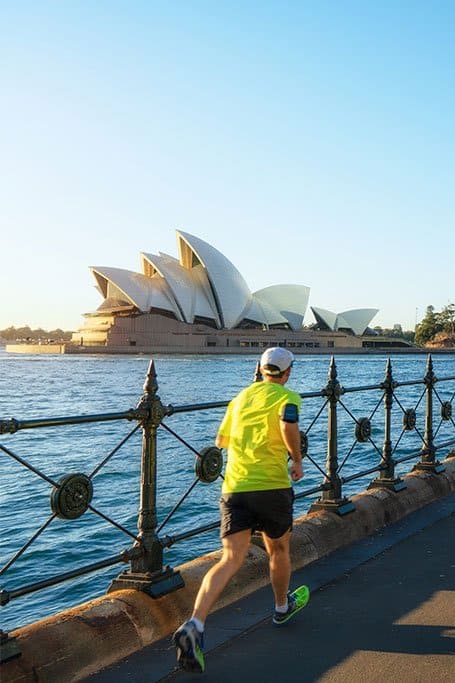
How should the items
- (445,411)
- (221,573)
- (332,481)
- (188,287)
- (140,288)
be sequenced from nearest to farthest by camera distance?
(221,573)
(332,481)
(445,411)
(188,287)
(140,288)

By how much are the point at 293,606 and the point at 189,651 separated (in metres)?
0.77

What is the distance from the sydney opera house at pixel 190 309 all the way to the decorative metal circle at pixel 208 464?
273 feet

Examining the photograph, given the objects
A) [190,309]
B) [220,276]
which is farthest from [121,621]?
[190,309]

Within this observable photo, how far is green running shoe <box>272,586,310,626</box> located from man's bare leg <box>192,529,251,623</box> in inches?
16.1

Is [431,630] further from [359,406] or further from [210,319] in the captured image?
[210,319]

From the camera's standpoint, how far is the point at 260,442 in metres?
3.28

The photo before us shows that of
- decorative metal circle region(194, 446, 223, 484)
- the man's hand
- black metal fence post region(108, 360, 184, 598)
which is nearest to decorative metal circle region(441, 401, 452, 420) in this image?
decorative metal circle region(194, 446, 223, 484)

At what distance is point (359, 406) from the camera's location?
1230 inches

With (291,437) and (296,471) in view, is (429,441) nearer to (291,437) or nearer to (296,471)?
(296,471)

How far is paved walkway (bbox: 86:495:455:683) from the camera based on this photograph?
9.53 ft

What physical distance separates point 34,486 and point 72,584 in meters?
5.33

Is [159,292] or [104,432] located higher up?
[159,292]

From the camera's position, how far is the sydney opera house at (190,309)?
9112cm

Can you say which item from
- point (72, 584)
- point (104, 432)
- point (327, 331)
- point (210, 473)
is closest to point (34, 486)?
point (72, 584)
